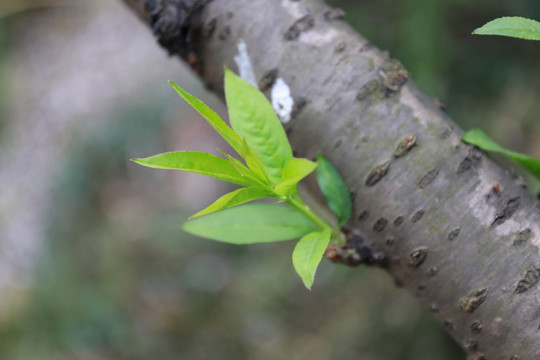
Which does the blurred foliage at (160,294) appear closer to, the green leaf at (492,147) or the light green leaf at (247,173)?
the green leaf at (492,147)

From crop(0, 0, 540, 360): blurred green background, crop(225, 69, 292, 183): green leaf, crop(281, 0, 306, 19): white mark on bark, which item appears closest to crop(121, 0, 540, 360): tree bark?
crop(281, 0, 306, 19): white mark on bark

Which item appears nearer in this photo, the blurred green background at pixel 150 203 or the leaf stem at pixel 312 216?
the leaf stem at pixel 312 216

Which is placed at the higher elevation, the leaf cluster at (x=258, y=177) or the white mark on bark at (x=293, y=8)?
the white mark on bark at (x=293, y=8)

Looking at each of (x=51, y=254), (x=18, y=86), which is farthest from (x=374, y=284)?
(x=18, y=86)

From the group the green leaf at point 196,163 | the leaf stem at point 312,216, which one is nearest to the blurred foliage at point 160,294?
the leaf stem at point 312,216

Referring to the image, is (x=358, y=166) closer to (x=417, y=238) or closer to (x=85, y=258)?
(x=417, y=238)

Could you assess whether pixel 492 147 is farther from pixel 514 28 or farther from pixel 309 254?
pixel 309 254

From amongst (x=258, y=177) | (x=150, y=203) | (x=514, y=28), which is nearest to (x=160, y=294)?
(x=150, y=203)
